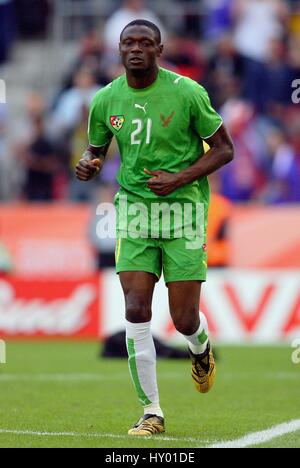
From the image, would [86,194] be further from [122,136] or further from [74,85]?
[122,136]

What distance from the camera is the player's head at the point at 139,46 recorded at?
713cm

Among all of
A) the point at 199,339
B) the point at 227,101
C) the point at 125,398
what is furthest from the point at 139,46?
the point at 227,101

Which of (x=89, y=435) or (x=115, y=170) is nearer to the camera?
(x=89, y=435)

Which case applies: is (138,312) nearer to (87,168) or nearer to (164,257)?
(164,257)

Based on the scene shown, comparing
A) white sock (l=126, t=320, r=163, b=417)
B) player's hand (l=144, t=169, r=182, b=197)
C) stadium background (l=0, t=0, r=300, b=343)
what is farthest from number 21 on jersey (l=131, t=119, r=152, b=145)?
stadium background (l=0, t=0, r=300, b=343)

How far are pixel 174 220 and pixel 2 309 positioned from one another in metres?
8.24

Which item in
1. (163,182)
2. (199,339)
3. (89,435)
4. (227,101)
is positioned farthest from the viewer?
(227,101)

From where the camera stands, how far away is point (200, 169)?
7.25 m

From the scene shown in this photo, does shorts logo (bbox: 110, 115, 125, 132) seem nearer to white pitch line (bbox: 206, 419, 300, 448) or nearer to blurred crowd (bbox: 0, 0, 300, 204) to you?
white pitch line (bbox: 206, 419, 300, 448)

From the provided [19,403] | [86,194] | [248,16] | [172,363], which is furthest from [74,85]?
[19,403]

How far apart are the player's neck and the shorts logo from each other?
22 centimetres

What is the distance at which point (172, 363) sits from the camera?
12.6 m

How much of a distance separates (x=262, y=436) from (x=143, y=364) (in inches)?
34.7

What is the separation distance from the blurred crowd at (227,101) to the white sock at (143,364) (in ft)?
28.9
